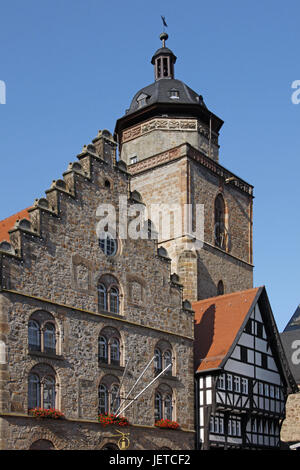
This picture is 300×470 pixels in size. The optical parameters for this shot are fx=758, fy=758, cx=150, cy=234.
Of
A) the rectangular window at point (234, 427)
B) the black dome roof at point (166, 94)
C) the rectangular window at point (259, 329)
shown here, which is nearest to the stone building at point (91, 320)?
the rectangular window at point (234, 427)

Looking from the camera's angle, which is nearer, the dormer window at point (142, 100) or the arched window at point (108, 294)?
the arched window at point (108, 294)

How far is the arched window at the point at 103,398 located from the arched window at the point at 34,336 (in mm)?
3024

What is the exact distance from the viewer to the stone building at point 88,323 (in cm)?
2273

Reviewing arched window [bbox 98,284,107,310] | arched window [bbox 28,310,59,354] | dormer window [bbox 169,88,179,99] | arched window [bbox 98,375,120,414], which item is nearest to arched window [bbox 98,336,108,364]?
arched window [bbox 98,375,120,414]

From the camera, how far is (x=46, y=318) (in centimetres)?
2375

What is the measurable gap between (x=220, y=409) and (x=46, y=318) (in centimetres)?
865

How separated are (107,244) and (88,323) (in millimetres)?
3131

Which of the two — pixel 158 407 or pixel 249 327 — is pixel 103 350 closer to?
pixel 158 407

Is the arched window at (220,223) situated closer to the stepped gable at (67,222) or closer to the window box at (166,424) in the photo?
the stepped gable at (67,222)

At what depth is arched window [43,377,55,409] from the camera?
23156 millimetres

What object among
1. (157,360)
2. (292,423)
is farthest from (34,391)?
(292,423)

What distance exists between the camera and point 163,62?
154ft
